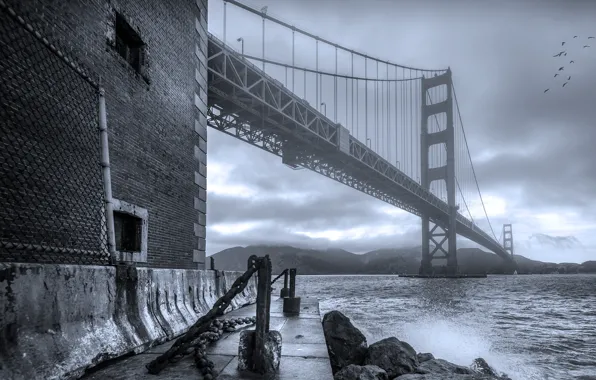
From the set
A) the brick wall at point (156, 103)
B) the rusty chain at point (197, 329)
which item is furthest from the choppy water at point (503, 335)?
the rusty chain at point (197, 329)

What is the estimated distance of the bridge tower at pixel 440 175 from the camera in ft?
187

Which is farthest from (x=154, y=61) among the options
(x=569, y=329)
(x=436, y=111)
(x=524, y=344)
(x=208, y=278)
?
(x=436, y=111)

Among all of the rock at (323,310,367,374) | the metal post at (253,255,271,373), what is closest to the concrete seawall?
the metal post at (253,255,271,373)

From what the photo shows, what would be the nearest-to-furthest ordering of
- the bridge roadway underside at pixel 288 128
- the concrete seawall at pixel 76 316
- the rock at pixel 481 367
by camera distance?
the concrete seawall at pixel 76 316 → the rock at pixel 481 367 → the bridge roadway underside at pixel 288 128

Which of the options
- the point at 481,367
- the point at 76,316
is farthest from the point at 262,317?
the point at 481,367

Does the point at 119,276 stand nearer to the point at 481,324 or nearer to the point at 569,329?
the point at 481,324

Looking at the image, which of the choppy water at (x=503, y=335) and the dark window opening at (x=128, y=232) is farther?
the choppy water at (x=503, y=335)

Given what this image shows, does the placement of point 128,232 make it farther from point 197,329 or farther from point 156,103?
point 197,329

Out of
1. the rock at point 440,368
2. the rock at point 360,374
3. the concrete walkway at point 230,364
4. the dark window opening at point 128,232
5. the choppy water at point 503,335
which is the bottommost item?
the choppy water at point 503,335

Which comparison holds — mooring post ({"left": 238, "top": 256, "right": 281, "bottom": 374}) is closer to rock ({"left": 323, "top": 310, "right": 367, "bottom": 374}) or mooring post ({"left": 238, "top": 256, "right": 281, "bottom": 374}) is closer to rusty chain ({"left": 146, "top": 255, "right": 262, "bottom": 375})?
rusty chain ({"left": 146, "top": 255, "right": 262, "bottom": 375})

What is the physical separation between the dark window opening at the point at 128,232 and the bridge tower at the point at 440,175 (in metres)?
52.7

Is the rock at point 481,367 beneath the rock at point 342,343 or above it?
beneath

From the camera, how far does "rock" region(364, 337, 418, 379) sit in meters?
6.95

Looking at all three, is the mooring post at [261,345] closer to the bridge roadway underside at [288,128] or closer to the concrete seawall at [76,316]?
the concrete seawall at [76,316]
